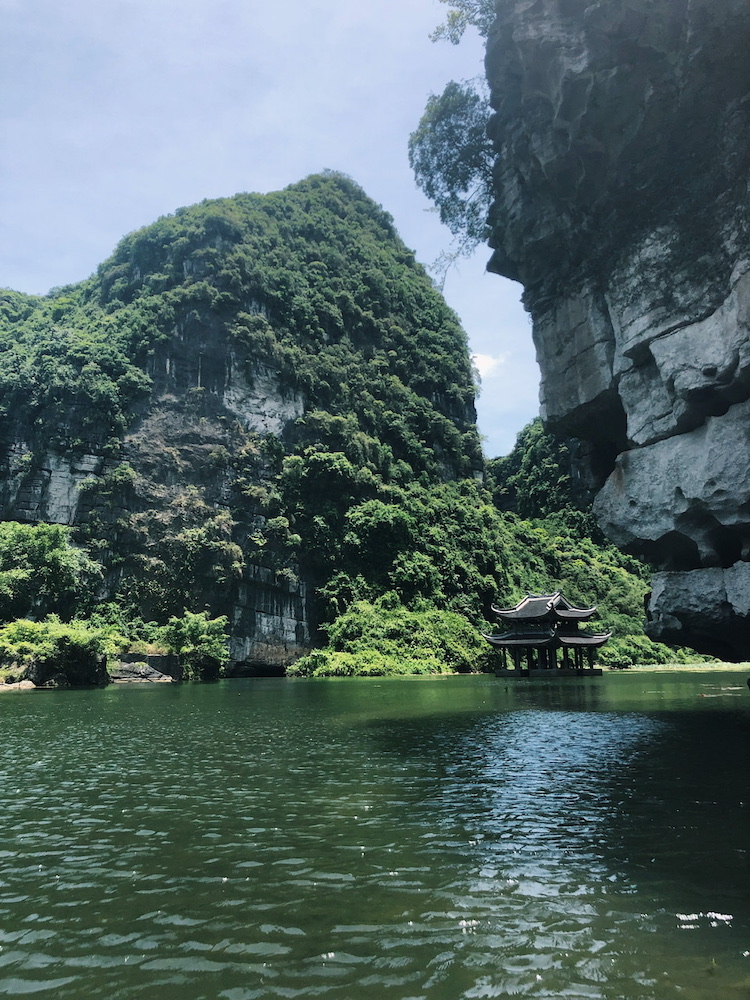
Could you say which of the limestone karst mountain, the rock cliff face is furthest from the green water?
the limestone karst mountain

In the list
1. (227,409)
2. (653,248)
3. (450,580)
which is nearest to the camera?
(653,248)

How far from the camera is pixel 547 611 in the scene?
4084 centimetres

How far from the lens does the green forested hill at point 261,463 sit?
52.8 meters

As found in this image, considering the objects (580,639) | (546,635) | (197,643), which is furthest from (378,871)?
(197,643)

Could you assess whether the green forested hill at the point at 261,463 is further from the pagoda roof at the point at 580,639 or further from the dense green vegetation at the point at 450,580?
the pagoda roof at the point at 580,639

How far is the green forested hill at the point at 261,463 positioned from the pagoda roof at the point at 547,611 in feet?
38.4

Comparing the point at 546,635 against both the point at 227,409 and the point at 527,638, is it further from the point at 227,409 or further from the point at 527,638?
the point at 227,409

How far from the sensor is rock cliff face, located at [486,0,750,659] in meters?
15.1

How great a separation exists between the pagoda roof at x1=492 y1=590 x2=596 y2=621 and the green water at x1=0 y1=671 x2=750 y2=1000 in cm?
2778

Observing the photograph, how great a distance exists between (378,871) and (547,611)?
36.6 metres

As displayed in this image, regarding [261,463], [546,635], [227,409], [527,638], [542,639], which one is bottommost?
[542,639]

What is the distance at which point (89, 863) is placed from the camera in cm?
647

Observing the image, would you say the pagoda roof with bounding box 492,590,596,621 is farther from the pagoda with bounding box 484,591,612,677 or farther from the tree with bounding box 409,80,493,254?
the tree with bounding box 409,80,493,254

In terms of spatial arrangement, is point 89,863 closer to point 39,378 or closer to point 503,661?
point 503,661
